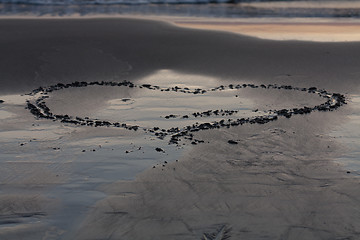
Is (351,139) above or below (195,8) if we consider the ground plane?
below

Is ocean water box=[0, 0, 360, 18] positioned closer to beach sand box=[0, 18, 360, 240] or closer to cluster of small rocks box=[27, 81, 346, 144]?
beach sand box=[0, 18, 360, 240]

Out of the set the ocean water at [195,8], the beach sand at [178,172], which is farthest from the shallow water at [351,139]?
the ocean water at [195,8]

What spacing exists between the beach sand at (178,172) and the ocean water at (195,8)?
36.7 feet

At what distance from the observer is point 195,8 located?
82.7ft

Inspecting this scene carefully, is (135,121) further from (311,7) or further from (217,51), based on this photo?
(311,7)

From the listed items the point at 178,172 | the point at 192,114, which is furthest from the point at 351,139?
the point at 178,172

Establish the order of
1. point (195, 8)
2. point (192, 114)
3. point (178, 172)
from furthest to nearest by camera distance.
A: point (195, 8) < point (192, 114) < point (178, 172)

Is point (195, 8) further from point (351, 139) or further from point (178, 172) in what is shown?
point (178, 172)

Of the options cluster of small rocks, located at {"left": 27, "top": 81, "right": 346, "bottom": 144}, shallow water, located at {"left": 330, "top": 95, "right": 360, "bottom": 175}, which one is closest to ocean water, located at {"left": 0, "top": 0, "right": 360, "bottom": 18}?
cluster of small rocks, located at {"left": 27, "top": 81, "right": 346, "bottom": 144}

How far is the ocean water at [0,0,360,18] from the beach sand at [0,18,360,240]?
11173 millimetres

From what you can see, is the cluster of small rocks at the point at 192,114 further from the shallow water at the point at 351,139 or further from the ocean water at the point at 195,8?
the ocean water at the point at 195,8

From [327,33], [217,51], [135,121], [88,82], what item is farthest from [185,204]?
[327,33]

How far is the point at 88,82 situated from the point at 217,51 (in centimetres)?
436

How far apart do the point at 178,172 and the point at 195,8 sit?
20.1 meters
